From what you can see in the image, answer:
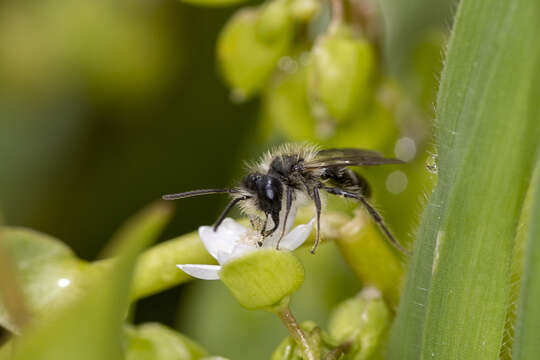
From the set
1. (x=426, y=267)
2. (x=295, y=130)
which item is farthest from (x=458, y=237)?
(x=295, y=130)

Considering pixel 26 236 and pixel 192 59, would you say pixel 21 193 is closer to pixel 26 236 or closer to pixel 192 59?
pixel 192 59

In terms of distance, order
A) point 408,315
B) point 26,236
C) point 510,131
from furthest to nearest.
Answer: point 26,236, point 408,315, point 510,131

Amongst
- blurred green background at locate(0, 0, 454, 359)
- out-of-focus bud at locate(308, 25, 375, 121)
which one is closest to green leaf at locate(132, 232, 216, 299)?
out-of-focus bud at locate(308, 25, 375, 121)

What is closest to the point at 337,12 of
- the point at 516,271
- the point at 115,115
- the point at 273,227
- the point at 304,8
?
the point at 304,8

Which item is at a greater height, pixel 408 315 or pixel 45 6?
pixel 45 6

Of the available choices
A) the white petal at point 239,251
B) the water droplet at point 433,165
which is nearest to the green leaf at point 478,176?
the water droplet at point 433,165

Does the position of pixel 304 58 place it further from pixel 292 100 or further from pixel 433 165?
pixel 433 165

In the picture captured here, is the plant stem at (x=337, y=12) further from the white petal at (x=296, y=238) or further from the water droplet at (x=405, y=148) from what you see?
the white petal at (x=296, y=238)

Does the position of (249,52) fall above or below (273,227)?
above
